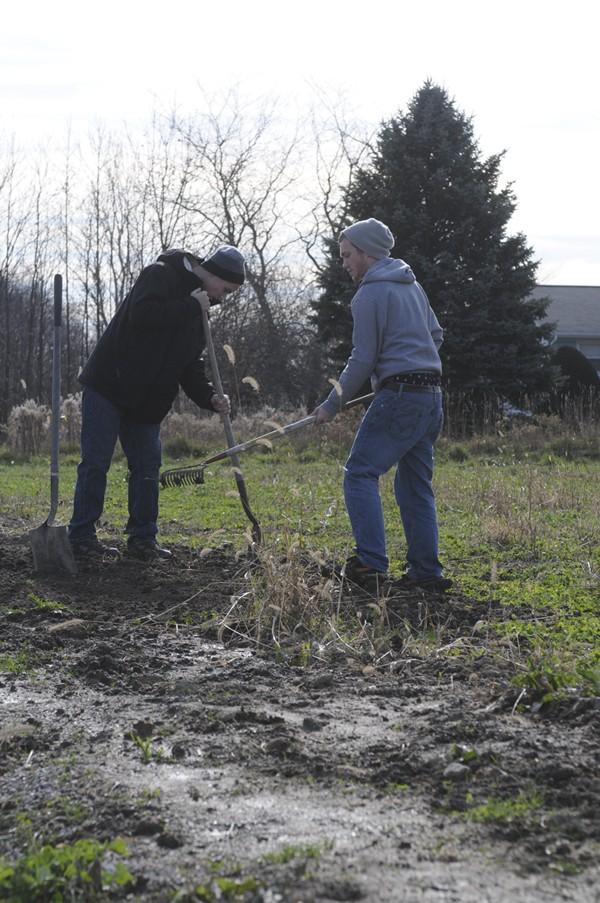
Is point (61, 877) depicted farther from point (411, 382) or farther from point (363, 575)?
point (411, 382)

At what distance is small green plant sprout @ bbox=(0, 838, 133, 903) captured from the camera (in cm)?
238

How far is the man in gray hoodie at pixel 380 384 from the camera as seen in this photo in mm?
5879

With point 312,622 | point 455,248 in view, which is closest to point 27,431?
point 455,248

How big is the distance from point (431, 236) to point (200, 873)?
21.4 m

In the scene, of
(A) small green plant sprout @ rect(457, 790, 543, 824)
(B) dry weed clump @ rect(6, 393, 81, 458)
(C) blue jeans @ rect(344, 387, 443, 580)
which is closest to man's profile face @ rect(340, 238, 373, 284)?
(C) blue jeans @ rect(344, 387, 443, 580)

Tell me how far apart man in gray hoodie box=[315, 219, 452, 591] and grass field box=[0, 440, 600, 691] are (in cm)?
36

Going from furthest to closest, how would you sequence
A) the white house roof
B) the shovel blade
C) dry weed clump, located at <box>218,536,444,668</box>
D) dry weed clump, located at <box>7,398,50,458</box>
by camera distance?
the white house roof → dry weed clump, located at <box>7,398,50,458</box> → the shovel blade → dry weed clump, located at <box>218,536,444,668</box>

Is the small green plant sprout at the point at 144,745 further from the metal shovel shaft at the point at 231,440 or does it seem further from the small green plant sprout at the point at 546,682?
the metal shovel shaft at the point at 231,440

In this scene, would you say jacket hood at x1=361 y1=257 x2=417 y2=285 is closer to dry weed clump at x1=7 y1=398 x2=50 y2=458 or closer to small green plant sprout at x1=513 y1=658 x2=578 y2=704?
small green plant sprout at x1=513 y1=658 x2=578 y2=704

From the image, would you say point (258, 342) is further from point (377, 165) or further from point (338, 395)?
point (338, 395)

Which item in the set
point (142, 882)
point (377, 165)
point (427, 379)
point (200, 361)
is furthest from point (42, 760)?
point (377, 165)

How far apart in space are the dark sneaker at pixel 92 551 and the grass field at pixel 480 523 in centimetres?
86

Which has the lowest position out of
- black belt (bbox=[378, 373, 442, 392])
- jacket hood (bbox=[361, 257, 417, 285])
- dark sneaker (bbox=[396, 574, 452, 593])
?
dark sneaker (bbox=[396, 574, 452, 593])

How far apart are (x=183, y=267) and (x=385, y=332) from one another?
62.5 inches
